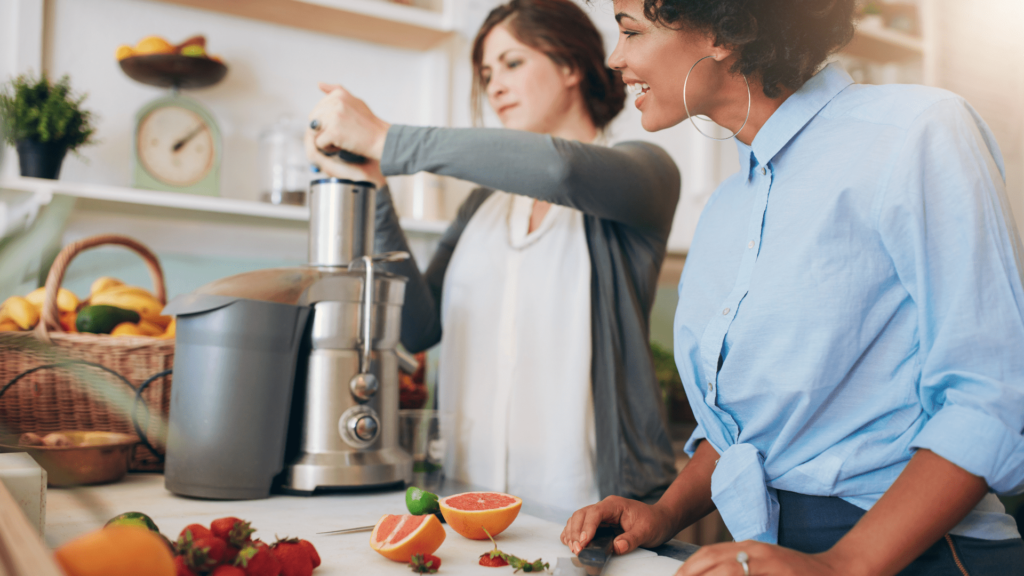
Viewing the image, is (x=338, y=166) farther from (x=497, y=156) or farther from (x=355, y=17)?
(x=355, y=17)

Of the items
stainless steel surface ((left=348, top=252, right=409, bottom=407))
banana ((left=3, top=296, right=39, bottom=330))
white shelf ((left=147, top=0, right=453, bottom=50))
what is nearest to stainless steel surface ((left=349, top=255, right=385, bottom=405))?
stainless steel surface ((left=348, top=252, right=409, bottom=407))

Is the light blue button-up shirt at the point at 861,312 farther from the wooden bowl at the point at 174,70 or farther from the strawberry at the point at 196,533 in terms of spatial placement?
the wooden bowl at the point at 174,70

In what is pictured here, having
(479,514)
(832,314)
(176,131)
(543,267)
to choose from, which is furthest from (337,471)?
(176,131)

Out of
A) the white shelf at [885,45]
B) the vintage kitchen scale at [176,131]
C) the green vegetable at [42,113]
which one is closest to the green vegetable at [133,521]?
the green vegetable at [42,113]

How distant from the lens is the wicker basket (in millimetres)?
1100

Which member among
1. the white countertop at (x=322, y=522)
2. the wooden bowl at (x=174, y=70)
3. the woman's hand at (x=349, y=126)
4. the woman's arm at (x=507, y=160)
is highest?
the wooden bowl at (x=174, y=70)

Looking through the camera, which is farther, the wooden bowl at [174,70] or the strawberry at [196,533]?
the wooden bowl at [174,70]

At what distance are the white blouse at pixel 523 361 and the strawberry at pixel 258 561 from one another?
2.54 ft

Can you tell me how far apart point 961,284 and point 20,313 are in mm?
1263

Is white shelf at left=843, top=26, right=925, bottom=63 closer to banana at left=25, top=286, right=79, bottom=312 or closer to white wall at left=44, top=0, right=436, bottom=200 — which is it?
white wall at left=44, top=0, right=436, bottom=200

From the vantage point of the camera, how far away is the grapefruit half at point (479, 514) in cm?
76

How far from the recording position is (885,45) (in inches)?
102

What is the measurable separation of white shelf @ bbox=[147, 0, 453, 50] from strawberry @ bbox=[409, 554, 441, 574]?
1.46 meters

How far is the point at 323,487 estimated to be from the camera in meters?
1.03
